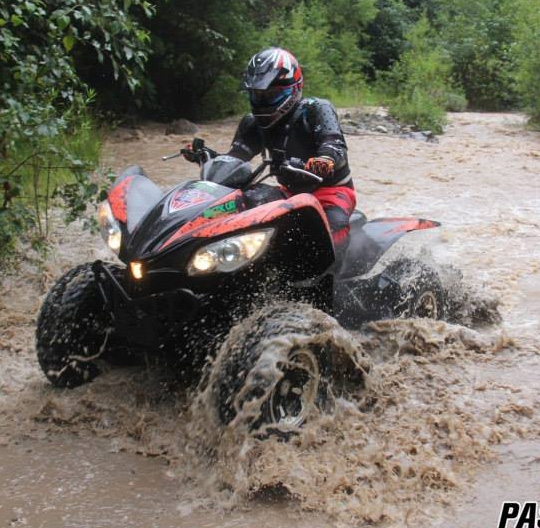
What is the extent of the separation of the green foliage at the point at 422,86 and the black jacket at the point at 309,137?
1049cm

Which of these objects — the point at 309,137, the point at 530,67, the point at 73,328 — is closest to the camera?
the point at 73,328

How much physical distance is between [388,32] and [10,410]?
2426 cm

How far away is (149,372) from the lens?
14.3ft

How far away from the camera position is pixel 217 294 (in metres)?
3.67

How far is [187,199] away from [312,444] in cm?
122

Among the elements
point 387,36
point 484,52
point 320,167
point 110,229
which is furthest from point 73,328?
point 387,36

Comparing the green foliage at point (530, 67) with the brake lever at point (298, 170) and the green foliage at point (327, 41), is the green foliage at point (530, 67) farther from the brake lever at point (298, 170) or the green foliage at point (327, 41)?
the brake lever at point (298, 170)

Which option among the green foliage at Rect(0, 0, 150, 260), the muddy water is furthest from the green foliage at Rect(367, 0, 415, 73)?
the muddy water

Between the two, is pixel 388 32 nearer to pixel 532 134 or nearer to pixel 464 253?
pixel 532 134

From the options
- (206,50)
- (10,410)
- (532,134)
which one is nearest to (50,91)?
(10,410)

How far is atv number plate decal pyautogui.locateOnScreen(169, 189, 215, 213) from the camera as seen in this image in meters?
3.72

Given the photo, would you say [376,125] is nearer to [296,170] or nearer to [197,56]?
[197,56]

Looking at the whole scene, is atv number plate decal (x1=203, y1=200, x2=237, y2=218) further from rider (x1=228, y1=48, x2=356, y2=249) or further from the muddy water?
the muddy water

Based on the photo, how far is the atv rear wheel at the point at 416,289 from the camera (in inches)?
197
